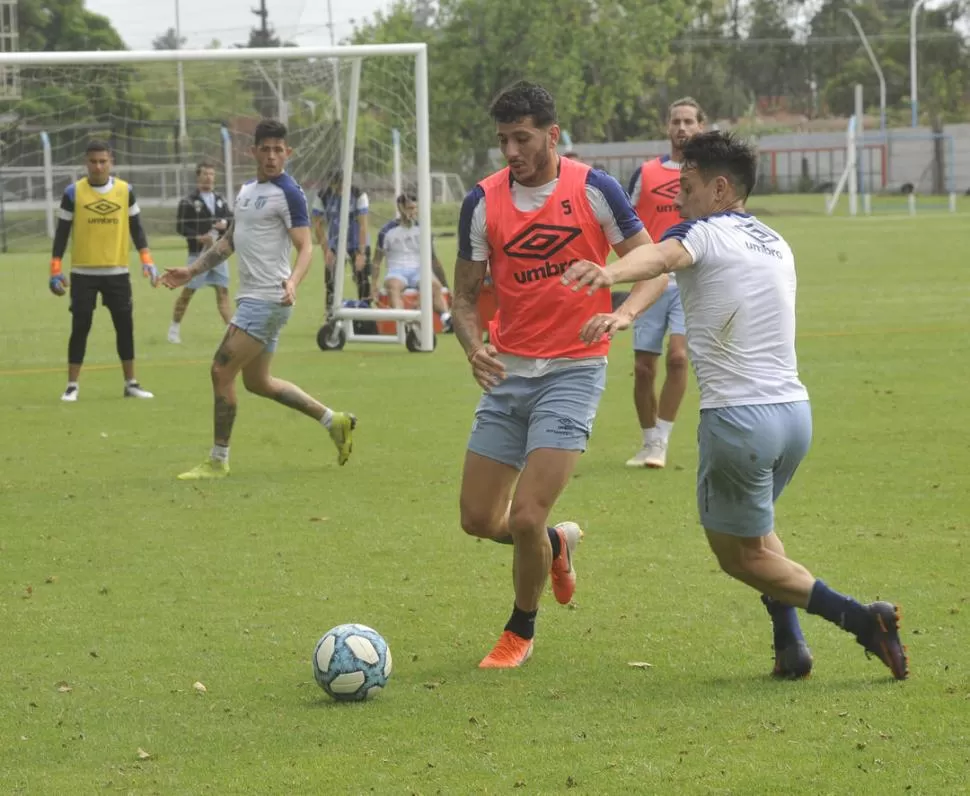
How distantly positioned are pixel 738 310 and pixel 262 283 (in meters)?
5.72

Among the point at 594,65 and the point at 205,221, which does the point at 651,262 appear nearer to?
the point at 205,221

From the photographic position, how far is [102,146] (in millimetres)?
14664

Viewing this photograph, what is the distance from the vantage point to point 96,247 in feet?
48.2

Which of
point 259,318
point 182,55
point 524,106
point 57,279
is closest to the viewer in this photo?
point 524,106

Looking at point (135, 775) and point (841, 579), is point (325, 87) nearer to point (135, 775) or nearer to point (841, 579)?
point (841, 579)

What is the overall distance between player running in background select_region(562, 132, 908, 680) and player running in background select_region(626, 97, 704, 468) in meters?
4.80

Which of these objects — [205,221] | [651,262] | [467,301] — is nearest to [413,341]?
[205,221]

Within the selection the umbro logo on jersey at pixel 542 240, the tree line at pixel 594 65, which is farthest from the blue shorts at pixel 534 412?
the tree line at pixel 594 65

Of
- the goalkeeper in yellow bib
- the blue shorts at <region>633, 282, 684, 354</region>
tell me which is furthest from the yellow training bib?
the blue shorts at <region>633, 282, 684, 354</region>

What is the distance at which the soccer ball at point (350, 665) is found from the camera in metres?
5.66

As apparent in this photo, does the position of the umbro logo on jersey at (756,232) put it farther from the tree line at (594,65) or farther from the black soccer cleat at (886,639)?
the tree line at (594,65)

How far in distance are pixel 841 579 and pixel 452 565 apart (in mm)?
1911

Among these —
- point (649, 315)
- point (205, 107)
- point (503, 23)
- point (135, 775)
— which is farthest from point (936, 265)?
point (503, 23)

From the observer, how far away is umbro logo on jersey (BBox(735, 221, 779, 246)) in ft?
18.4
